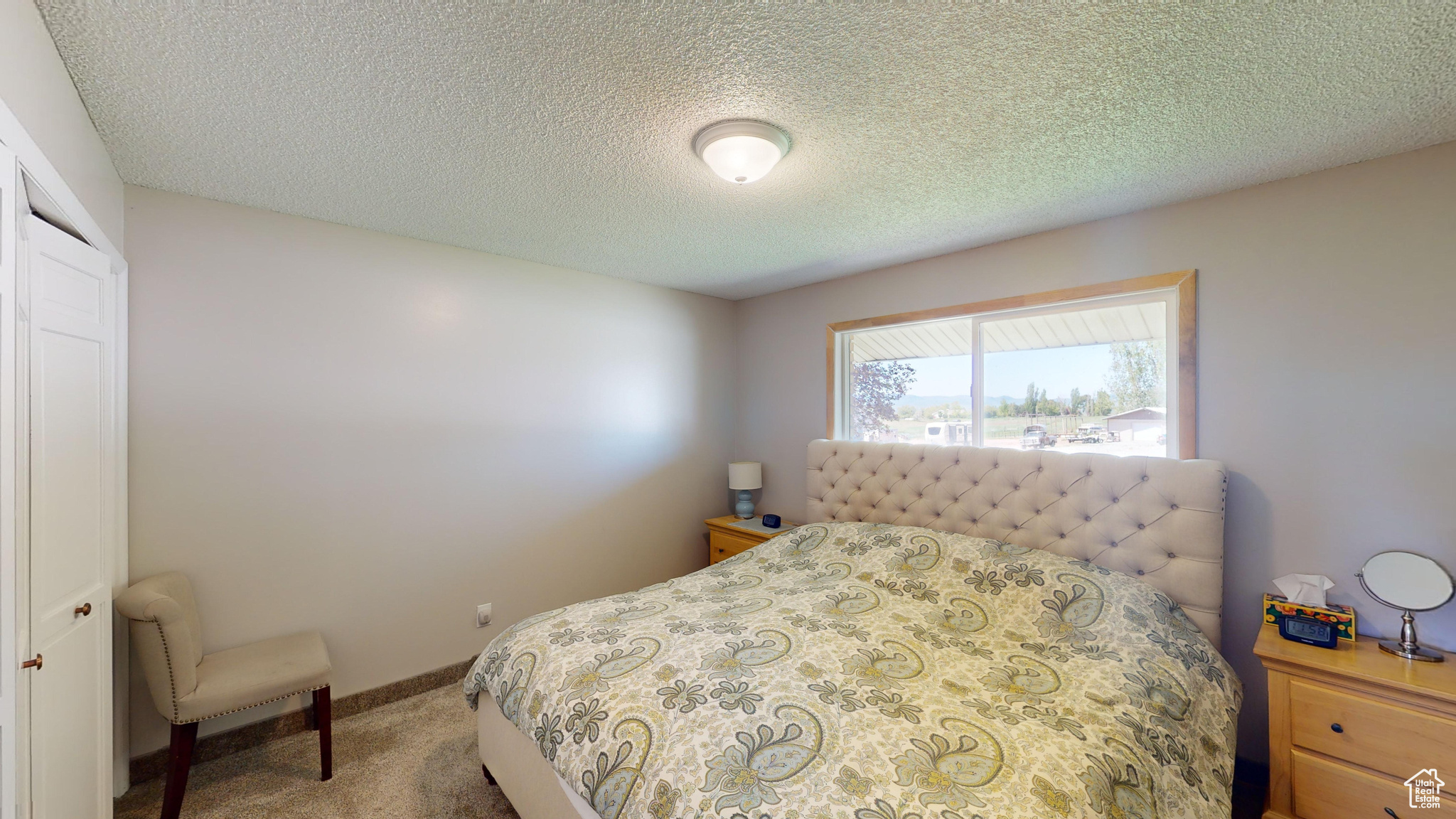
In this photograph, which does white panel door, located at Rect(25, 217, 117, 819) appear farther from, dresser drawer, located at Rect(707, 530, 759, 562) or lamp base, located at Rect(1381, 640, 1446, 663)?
lamp base, located at Rect(1381, 640, 1446, 663)

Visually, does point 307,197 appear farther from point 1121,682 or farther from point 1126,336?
point 1126,336

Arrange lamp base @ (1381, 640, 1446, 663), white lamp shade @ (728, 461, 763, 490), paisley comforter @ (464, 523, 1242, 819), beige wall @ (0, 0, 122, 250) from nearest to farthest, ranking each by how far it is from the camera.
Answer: beige wall @ (0, 0, 122, 250) → paisley comforter @ (464, 523, 1242, 819) → lamp base @ (1381, 640, 1446, 663) → white lamp shade @ (728, 461, 763, 490)

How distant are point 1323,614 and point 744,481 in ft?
9.36

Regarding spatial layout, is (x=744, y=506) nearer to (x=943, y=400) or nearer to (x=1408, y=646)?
(x=943, y=400)

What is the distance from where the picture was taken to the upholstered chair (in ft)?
6.06

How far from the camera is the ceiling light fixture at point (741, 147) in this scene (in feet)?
5.51

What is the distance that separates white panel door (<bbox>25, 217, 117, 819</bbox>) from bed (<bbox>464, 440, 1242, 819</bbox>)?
1029mm

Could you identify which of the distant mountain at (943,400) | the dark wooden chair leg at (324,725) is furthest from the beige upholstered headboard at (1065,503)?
the dark wooden chair leg at (324,725)

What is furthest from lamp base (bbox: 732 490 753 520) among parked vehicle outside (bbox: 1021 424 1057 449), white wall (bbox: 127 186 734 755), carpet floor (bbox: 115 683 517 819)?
carpet floor (bbox: 115 683 517 819)

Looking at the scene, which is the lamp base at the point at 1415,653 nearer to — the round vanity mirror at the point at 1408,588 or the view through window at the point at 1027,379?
the round vanity mirror at the point at 1408,588

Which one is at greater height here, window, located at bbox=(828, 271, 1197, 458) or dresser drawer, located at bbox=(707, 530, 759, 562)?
window, located at bbox=(828, 271, 1197, 458)

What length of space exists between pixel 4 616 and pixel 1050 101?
2.78 meters

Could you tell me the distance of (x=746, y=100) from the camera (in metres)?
1.57

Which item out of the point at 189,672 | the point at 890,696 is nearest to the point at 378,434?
the point at 189,672
